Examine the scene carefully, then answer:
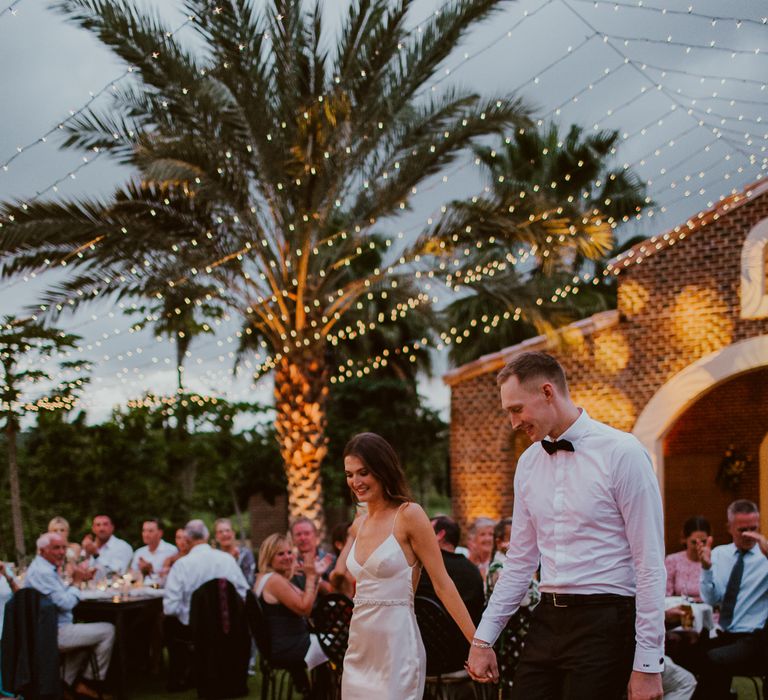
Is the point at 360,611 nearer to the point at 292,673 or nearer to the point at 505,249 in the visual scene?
the point at 292,673

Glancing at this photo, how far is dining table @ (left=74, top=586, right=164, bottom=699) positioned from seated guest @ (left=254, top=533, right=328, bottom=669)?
2.00 metres

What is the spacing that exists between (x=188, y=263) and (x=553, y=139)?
1372 centimetres

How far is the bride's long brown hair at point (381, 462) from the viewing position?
172 inches

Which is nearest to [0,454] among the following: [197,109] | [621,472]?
[197,109]

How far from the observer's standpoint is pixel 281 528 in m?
32.2

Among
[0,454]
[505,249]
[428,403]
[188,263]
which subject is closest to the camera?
[188,263]

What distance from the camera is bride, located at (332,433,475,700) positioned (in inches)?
169

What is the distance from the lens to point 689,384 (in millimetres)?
13844

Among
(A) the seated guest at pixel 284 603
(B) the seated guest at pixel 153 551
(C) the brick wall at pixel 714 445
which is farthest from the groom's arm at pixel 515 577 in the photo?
(C) the brick wall at pixel 714 445

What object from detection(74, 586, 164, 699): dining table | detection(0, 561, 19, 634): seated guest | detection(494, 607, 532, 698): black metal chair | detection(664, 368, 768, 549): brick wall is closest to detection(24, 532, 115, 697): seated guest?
detection(74, 586, 164, 699): dining table

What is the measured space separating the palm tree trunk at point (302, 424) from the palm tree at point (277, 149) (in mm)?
20

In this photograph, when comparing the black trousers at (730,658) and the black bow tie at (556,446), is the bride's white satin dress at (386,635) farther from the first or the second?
the black trousers at (730,658)

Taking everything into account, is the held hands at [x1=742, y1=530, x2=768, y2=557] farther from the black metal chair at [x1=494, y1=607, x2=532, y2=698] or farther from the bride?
the bride

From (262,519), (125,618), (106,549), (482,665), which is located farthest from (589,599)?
(262,519)
